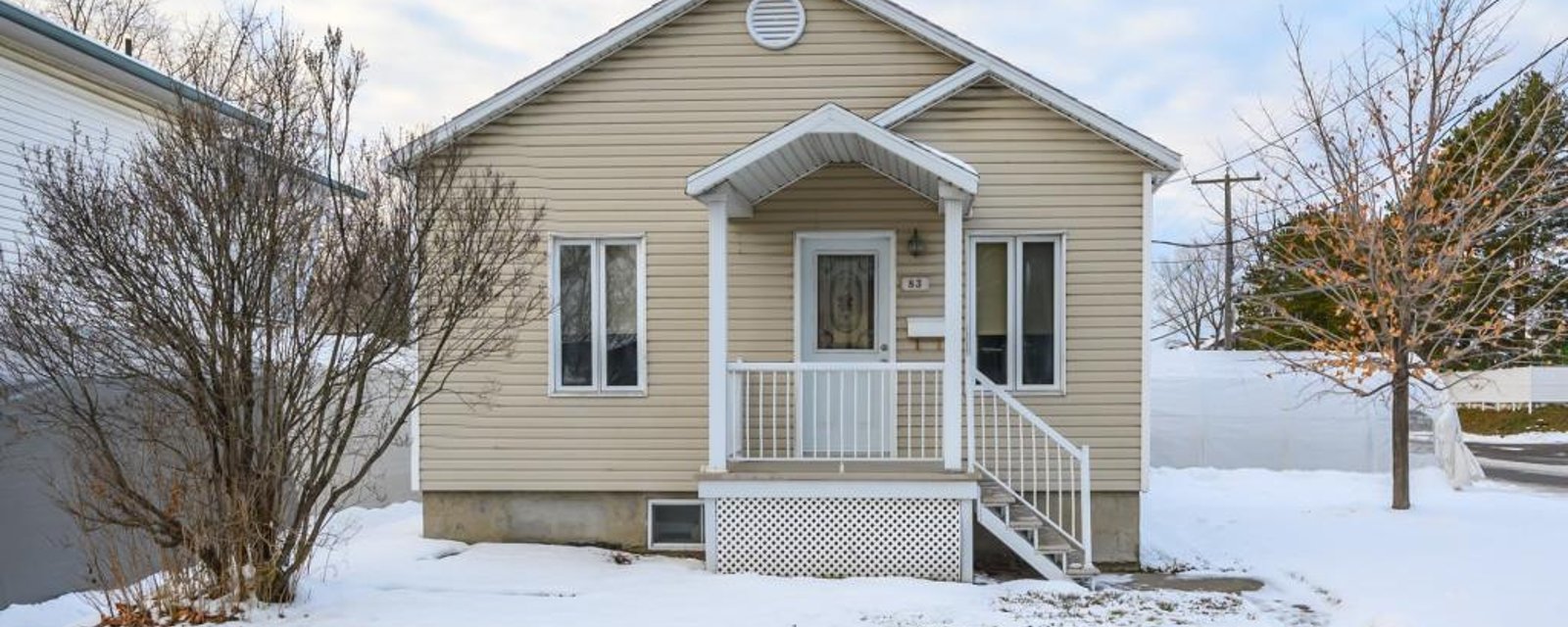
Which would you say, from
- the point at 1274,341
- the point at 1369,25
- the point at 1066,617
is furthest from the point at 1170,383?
the point at 1274,341

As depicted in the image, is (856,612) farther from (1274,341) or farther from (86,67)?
(1274,341)

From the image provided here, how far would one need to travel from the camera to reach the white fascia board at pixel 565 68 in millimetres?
8758

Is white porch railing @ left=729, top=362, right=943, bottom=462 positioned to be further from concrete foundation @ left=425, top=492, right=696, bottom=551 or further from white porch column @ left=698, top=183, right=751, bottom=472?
concrete foundation @ left=425, top=492, right=696, bottom=551

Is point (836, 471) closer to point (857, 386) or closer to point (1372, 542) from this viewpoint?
point (857, 386)

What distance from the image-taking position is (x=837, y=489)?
7.72 meters

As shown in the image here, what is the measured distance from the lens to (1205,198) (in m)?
23.8

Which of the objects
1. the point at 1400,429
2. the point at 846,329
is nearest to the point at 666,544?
the point at 846,329

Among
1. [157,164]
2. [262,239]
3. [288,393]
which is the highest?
[157,164]

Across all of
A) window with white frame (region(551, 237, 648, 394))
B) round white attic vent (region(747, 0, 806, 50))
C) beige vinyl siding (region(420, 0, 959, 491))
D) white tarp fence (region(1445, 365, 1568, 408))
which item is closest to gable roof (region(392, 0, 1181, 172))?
beige vinyl siding (region(420, 0, 959, 491))

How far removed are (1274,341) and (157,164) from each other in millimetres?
22924

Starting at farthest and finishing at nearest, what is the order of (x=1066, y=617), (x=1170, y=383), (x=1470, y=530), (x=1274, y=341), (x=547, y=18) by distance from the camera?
(x=1274, y=341) < (x=1170, y=383) < (x=547, y=18) < (x=1470, y=530) < (x=1066, y=617)

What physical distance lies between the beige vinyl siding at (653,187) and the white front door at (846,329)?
1.15ft

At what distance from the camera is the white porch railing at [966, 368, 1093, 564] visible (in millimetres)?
8367

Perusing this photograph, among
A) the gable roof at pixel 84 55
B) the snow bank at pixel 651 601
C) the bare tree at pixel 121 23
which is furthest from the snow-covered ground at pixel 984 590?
the bare tree at pixel 121 23
